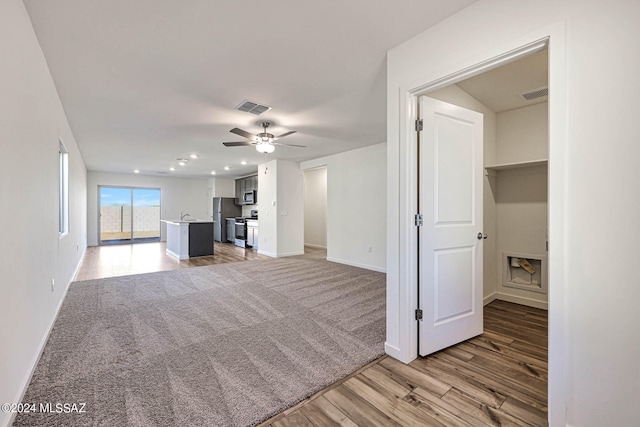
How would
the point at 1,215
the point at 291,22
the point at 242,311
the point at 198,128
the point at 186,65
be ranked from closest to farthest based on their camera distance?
the point at 1,215 → the point at 291,22 → the point at 186,65 → the point at 242,311 → the point at 198,128

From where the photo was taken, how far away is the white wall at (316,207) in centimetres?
877

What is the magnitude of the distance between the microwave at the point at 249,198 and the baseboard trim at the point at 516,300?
7145mm

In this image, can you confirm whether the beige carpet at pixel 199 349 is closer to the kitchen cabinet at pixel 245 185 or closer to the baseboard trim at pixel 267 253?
the baseboard trim at pixel 267 253

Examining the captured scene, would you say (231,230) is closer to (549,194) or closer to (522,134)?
(522,134)

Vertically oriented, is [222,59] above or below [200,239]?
above

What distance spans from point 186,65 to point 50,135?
1.57 meters

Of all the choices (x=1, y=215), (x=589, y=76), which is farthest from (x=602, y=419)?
(x=1, y=215)

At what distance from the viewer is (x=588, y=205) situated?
133cm

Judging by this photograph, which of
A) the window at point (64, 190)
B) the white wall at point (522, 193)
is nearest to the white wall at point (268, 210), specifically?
the window at point (64, 190)

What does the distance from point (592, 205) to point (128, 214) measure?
1166 centimetres

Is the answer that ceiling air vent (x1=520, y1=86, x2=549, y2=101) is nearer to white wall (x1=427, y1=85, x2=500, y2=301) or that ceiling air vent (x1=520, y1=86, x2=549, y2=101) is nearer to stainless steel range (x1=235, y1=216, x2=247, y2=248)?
white wall (x1=427, y1=85, x2=500, y2=301)

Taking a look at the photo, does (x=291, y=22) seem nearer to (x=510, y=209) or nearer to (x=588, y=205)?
(x=588, y=205)

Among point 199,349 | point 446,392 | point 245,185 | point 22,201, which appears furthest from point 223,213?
point 446,392

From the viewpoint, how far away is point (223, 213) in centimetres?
988
